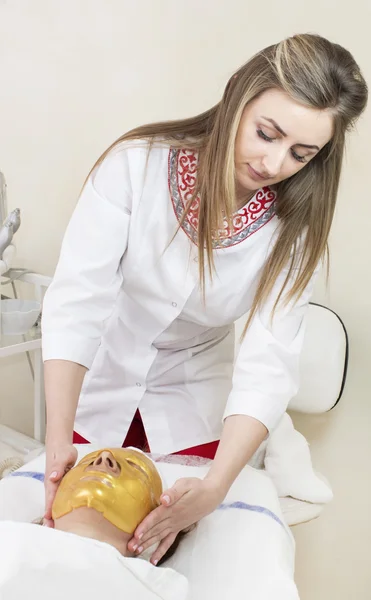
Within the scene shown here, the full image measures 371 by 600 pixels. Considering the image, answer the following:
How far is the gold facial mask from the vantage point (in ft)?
3.06

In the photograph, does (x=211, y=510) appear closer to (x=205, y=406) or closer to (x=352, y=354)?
(x=205, y=406)

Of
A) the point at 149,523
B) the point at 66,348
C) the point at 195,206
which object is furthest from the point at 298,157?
the point at 149,523

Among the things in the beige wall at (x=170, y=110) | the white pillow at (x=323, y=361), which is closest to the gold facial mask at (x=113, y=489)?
the white pillow at (x=323, y=361)

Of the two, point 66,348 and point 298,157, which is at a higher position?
point 298,157

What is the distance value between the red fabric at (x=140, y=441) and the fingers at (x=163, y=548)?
344 millimetres

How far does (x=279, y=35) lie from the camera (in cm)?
170

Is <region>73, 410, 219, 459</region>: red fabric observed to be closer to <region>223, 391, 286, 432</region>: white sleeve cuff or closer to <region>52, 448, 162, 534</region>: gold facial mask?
<region>223, 391, 286, 432</region>: white sleeve cuff

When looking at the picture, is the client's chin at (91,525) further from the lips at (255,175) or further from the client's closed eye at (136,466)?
the lips at (255,175)

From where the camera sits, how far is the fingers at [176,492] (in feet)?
3.01

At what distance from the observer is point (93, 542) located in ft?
2.65

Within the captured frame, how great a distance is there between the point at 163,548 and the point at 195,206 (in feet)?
2.03

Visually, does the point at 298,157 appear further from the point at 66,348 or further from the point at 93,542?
the point at 93,542

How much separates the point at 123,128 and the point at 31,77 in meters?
0.41

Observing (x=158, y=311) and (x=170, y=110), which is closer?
(x=158, y=311)
